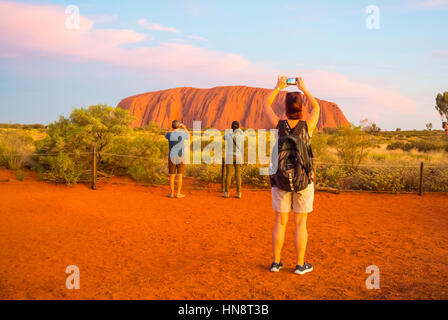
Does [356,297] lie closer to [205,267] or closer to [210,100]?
[205,267]

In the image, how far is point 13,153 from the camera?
12047mm

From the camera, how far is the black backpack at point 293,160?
361cm

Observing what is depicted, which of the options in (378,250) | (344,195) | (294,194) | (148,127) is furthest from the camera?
(148,127)

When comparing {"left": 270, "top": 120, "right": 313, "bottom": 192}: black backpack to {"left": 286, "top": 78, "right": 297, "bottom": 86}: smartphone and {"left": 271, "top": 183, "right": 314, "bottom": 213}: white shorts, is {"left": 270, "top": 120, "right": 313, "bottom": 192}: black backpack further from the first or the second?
{"left": 286, "top": 78, "right": 297, "bottom": 86}: smartphone

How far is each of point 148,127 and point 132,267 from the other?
970 centimetres

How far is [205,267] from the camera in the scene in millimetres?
4410

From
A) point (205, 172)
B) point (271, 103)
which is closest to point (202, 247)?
point (271, 103)

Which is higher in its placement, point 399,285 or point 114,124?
point 114,124

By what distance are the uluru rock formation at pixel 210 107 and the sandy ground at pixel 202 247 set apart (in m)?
62.8

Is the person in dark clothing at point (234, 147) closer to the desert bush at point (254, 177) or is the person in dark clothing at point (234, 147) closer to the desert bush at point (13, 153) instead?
the desert bush at point (254, 177)

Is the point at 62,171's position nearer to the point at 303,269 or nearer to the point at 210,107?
the point at 303,269

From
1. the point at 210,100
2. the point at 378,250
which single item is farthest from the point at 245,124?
the point at 378,250

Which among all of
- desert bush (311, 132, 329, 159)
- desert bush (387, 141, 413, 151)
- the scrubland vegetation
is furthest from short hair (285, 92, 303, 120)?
desert bush (387, 141, 413, 151)

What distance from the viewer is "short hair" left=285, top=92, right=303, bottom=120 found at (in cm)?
373
